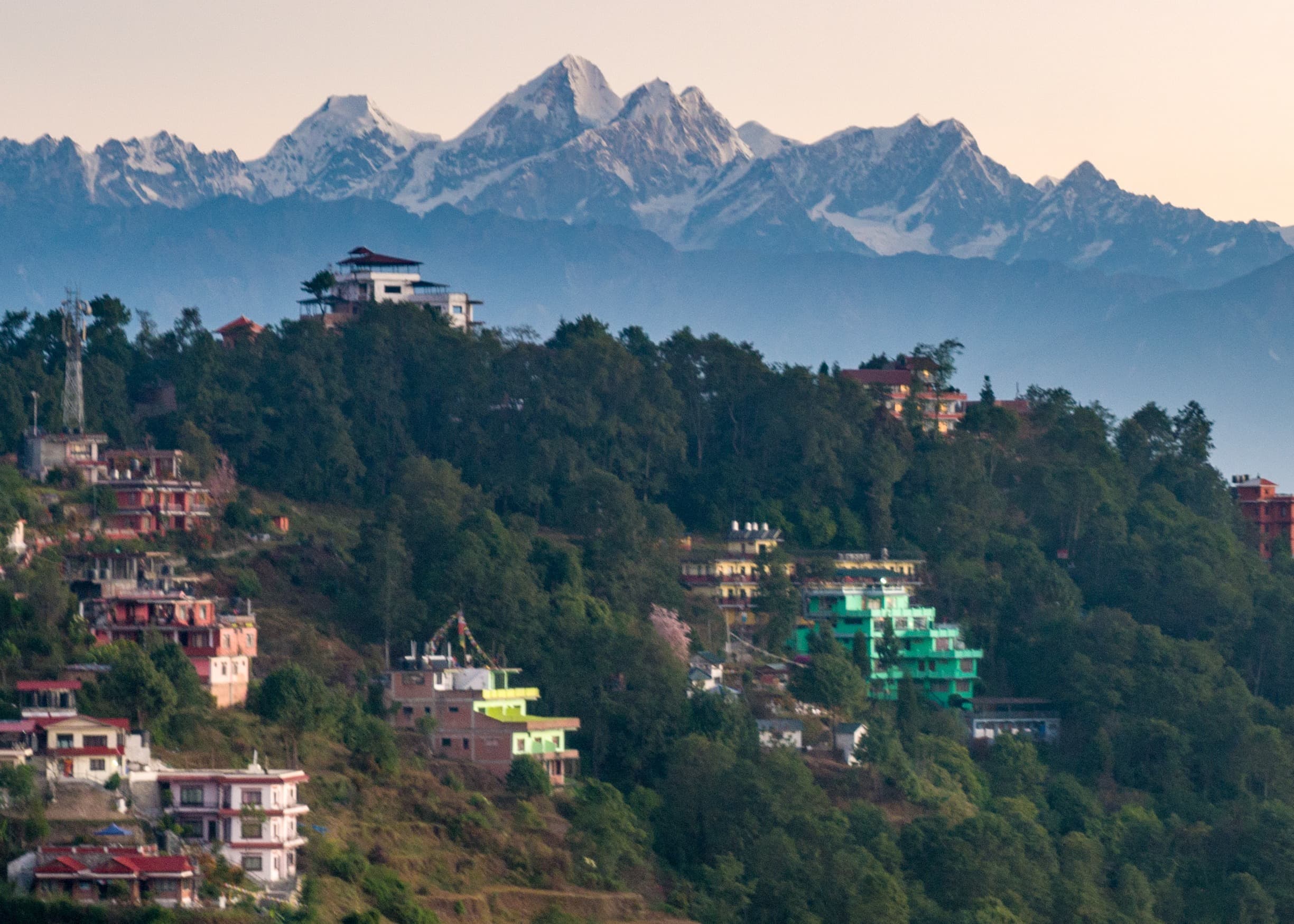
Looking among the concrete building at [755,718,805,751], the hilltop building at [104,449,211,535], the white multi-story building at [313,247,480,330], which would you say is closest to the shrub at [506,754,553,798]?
the concrete building at [755,718,805,751]

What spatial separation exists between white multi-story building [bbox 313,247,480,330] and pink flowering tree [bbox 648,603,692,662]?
61.5 feet

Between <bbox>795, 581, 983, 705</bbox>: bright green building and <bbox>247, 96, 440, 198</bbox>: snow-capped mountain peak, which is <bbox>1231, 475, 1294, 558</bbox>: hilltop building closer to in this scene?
<bbox>795, 581, 983, 705</bbox>: bright green building

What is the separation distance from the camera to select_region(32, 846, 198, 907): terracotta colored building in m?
42.5

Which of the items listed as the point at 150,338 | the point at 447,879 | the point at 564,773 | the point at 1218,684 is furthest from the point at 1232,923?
the point at 150,338

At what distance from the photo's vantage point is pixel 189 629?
55.2 meters

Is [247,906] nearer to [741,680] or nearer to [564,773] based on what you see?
[564,773]

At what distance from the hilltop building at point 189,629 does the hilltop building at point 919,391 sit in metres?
32.2

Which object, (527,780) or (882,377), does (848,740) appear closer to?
(527,780)

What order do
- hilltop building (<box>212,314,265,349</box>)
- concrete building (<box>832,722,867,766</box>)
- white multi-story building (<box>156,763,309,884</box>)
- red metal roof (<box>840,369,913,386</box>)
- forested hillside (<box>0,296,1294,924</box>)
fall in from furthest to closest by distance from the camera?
red metal roof (<box>840,369,913,386</box>), hilltop building (<box>212,314,265,349</box>), concrete building (<box>832,722,867,766</box>), forested hillside (<box>0,296,1294,924</box>), white multi-story building (<box>156,763,309,884</box>)

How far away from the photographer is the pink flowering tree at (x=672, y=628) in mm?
67312

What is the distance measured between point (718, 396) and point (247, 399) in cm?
1477

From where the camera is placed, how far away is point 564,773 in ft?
192

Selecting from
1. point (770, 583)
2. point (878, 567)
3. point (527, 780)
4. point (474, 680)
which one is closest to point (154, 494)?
point (474, 680)

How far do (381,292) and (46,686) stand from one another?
3738 centimetres
